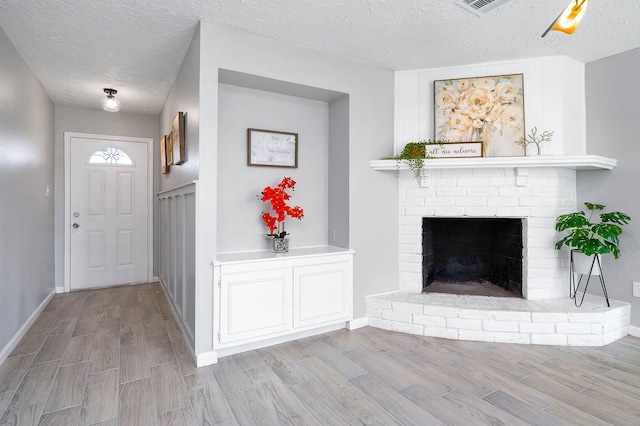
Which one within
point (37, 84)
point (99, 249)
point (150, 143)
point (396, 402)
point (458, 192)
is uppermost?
point (37, 84)

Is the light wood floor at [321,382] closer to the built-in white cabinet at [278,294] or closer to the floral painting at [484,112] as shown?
the built-in white cabinet at [278,294]

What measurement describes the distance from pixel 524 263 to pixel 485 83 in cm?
162

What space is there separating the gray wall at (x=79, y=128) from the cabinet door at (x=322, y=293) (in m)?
2.90

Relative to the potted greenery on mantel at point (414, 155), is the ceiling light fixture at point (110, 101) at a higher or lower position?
higher

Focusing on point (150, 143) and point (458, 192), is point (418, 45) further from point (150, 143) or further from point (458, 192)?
point (150, 143)

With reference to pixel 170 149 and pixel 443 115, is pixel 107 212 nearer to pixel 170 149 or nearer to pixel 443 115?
pixel 170 149

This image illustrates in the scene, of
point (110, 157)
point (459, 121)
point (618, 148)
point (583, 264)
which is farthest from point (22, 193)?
point (618, 148)

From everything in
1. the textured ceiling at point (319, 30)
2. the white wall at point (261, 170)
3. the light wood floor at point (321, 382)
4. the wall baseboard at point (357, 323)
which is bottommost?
the light wood floor at point (321, 382)

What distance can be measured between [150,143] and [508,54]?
4262 mm

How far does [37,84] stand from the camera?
11.0ft

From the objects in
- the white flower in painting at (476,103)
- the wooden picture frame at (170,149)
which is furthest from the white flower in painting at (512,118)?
the wooden picture frame at (170,149)

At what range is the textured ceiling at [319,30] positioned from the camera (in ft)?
7.16

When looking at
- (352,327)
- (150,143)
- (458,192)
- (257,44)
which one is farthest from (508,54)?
(150,143)

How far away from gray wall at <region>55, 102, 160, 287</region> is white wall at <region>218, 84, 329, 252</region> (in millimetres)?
2354
